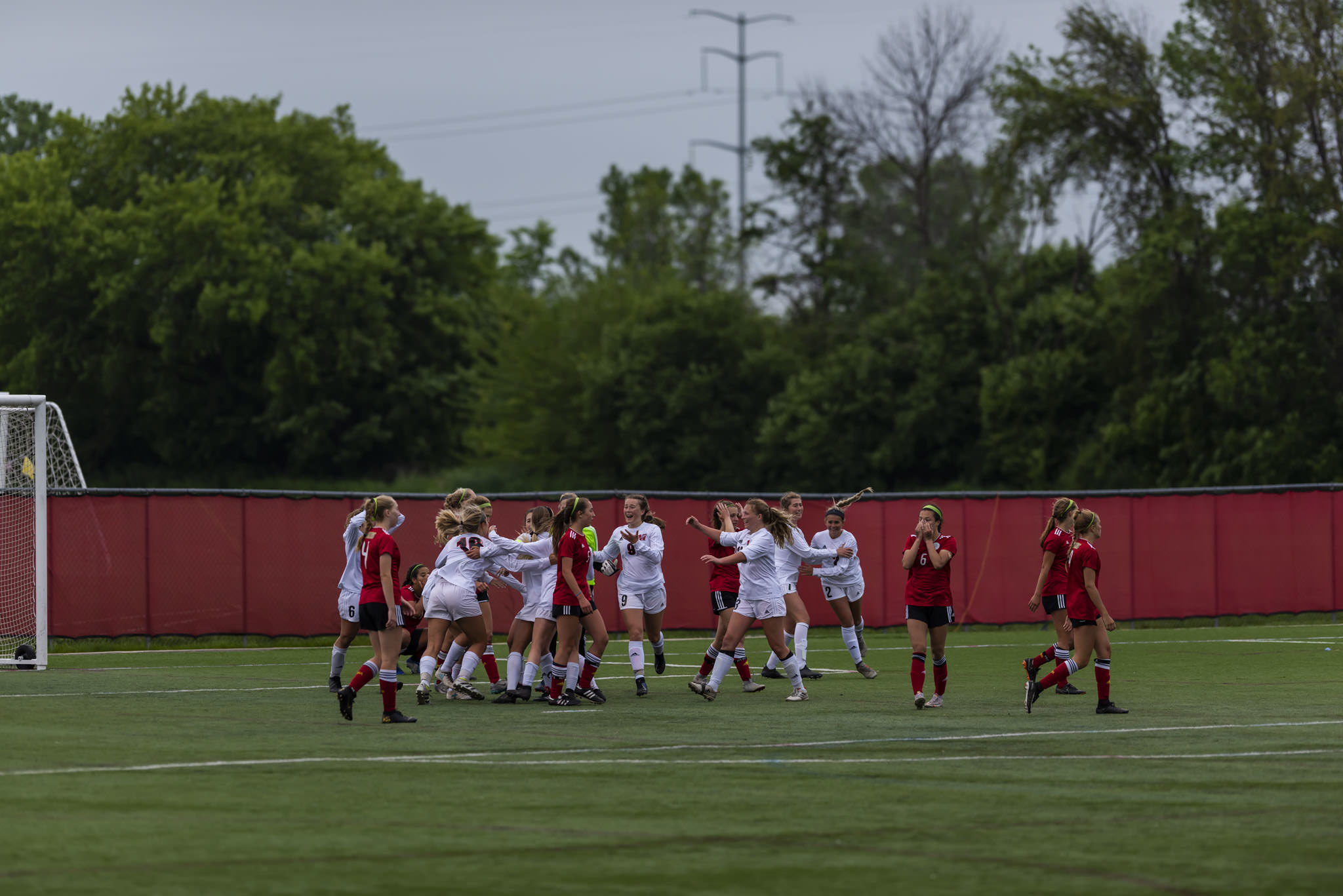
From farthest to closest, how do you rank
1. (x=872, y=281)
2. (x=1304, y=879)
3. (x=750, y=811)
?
(x=872, y=281)
(x=750, y=811)
(x=1304, y=879)

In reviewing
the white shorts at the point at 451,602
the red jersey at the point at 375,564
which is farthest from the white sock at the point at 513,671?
the red jersey at the point at 375,564

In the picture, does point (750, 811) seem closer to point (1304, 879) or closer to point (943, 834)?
point (943, 834)

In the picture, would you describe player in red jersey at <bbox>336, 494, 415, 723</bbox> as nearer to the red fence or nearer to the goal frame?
→ the goal frame

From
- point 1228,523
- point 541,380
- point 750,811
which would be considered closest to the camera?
point 750,811

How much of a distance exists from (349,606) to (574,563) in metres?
2.76

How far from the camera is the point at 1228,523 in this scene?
103ft

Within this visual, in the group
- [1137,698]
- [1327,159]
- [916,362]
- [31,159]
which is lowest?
[1137,698]

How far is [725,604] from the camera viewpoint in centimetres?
1830

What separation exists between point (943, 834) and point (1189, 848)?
1.18m

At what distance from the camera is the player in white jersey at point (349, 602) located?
55.1 feet

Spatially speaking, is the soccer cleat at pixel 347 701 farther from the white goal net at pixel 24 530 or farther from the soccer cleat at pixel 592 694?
the white goal net at pixel 24 530

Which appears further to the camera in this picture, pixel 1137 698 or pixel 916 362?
Result: pixel 916 362

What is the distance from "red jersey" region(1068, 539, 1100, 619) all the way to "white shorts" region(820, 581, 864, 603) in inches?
193

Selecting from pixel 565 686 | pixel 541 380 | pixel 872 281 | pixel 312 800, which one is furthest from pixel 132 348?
pixel 312 800
